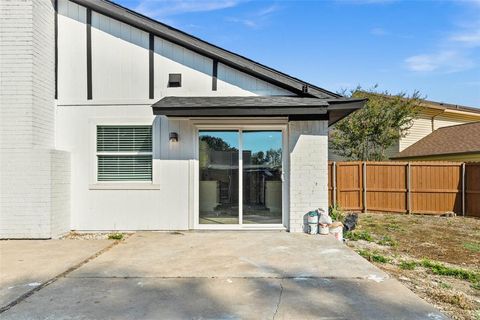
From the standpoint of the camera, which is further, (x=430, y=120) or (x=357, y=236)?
(x=430, y=120)

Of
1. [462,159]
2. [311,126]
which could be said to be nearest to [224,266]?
[311,126]

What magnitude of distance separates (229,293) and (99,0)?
6.99 metres

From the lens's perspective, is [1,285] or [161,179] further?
[161,179]

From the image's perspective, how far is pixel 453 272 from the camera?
5.31m

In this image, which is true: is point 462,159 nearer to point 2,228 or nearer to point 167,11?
point 167,11

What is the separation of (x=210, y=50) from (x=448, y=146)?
1442cm

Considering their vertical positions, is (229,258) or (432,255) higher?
(229,258)

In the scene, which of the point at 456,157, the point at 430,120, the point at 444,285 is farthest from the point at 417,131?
the point at 444,285

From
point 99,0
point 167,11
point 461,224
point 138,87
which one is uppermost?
point 167,11

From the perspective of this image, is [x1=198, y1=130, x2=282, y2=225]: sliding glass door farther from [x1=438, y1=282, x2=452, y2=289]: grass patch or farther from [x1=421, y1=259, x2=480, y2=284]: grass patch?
[x1=438, y1=282, x2=452, y2=289]: grass patch

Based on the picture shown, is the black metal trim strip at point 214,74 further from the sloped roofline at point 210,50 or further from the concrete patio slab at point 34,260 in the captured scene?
the concrete patio slab at point 34,260

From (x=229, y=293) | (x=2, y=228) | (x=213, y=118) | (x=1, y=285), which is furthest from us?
(x=213, y=118)

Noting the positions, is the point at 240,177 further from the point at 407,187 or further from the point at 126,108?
the point at 407,187

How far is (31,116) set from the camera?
7121mm
